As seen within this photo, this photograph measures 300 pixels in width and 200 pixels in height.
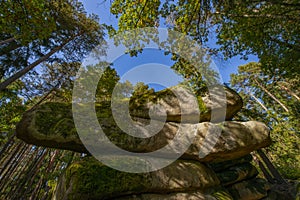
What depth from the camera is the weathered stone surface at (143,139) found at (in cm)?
461

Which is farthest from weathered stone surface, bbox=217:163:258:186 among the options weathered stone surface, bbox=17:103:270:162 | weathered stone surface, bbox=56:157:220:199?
weathered stone surface, bbox=56:157:220:199

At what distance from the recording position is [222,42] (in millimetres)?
6961

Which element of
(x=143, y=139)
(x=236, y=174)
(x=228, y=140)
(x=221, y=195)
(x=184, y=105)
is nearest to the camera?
(x=221, y=195)

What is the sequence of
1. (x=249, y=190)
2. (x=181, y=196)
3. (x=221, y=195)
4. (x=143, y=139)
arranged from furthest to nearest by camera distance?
1. (x=249, y=190)
2. (x=143, y=139)
3. (x=221, y=195)
4. (x=181, y=196)

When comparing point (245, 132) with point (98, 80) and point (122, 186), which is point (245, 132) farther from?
point (98, 80)

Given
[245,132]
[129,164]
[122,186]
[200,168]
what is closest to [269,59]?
[245,132]

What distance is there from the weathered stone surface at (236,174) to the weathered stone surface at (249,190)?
261mm

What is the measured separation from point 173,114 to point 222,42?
4.01 m

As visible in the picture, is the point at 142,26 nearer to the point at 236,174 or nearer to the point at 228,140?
the point at 228,140

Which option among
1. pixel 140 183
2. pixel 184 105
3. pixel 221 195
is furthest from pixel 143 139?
pixel 221 195

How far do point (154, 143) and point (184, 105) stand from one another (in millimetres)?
1947

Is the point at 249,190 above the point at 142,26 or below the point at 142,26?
below

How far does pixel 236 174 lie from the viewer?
26.2 ft

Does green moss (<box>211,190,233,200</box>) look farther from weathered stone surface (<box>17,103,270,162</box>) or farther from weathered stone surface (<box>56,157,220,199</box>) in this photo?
weathered stone surface (<box>17,103,270,162</box>)
